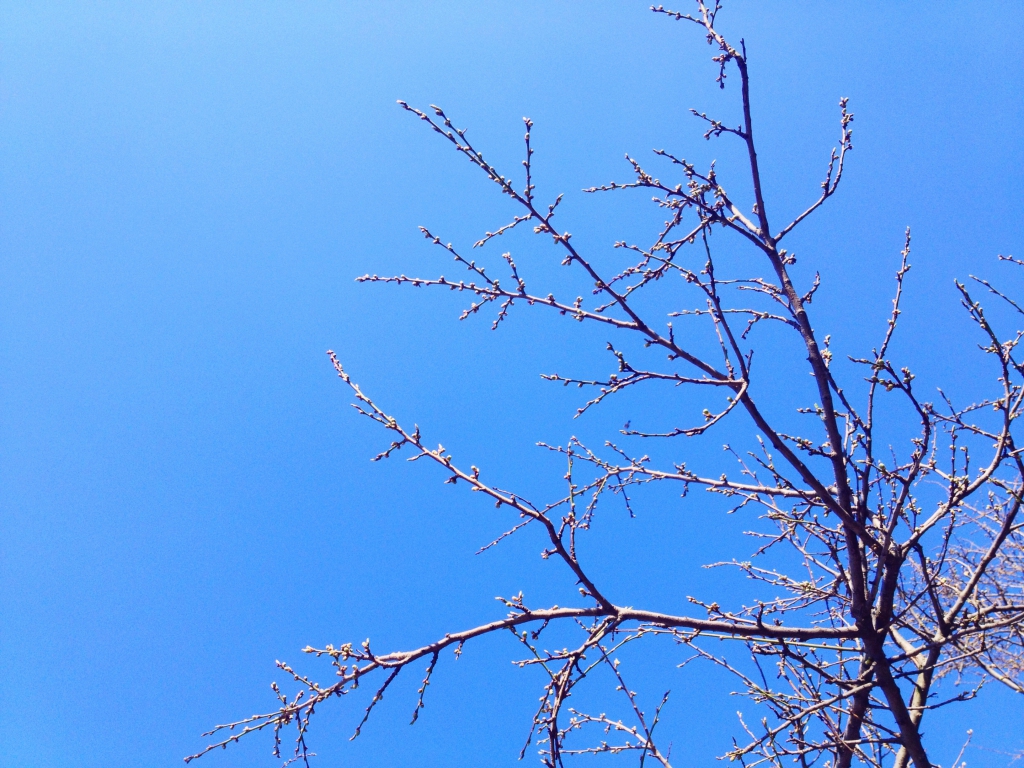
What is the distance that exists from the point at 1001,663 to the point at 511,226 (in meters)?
6.22

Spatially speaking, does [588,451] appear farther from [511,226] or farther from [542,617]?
[511,226]

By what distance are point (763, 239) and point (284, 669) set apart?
2.74 metres

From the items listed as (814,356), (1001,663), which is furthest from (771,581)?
(1001,663)

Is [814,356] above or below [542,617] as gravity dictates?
above

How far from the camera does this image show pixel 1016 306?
9.11 ft

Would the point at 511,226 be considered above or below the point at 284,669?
above

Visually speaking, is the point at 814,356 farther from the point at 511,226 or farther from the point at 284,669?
the point at 284,669

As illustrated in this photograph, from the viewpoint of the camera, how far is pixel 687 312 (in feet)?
9.59

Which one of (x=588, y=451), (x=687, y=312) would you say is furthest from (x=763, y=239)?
(x=588, y=451)

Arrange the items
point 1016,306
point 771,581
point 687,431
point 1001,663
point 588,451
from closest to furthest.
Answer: point 687,431 < point 1016,306 < point 588,451 < point 771,581 < point 1001,663

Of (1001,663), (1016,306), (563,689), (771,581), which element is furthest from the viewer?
(1001,663)

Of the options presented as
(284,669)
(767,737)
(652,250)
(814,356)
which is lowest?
(767,737)

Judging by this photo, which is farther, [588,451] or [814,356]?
[588,451]

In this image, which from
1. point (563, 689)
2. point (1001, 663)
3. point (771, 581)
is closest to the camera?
point (563, 689)
